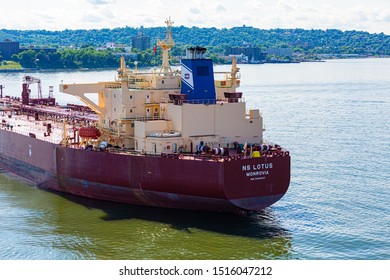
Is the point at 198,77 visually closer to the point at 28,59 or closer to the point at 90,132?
the point at 90,132

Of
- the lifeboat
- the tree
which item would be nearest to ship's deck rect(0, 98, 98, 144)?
the lifeboat

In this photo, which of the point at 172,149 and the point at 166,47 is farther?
the point at 166,47

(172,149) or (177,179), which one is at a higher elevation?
(172,149)

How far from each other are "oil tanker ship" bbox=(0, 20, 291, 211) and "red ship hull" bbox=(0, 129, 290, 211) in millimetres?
43

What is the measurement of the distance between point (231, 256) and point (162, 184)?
216 inches

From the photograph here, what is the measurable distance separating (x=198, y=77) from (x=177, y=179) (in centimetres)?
562

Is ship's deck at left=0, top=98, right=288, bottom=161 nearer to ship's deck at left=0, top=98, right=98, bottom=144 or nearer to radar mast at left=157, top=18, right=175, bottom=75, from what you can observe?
ship's deck at left=0, top=98, right=98, bottom=144

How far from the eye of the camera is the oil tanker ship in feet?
93.3

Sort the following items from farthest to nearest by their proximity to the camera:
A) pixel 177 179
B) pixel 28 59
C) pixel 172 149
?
pixel 28 59
pixel 172 149
pixel 177 179

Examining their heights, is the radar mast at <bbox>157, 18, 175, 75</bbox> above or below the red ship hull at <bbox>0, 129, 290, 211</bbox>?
above

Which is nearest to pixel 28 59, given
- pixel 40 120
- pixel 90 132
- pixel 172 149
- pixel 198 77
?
pixel 40 120

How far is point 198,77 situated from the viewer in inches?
1259

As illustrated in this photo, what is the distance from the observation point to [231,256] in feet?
82.9

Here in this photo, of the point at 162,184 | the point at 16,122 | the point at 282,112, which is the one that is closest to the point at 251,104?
the point at 282,112
